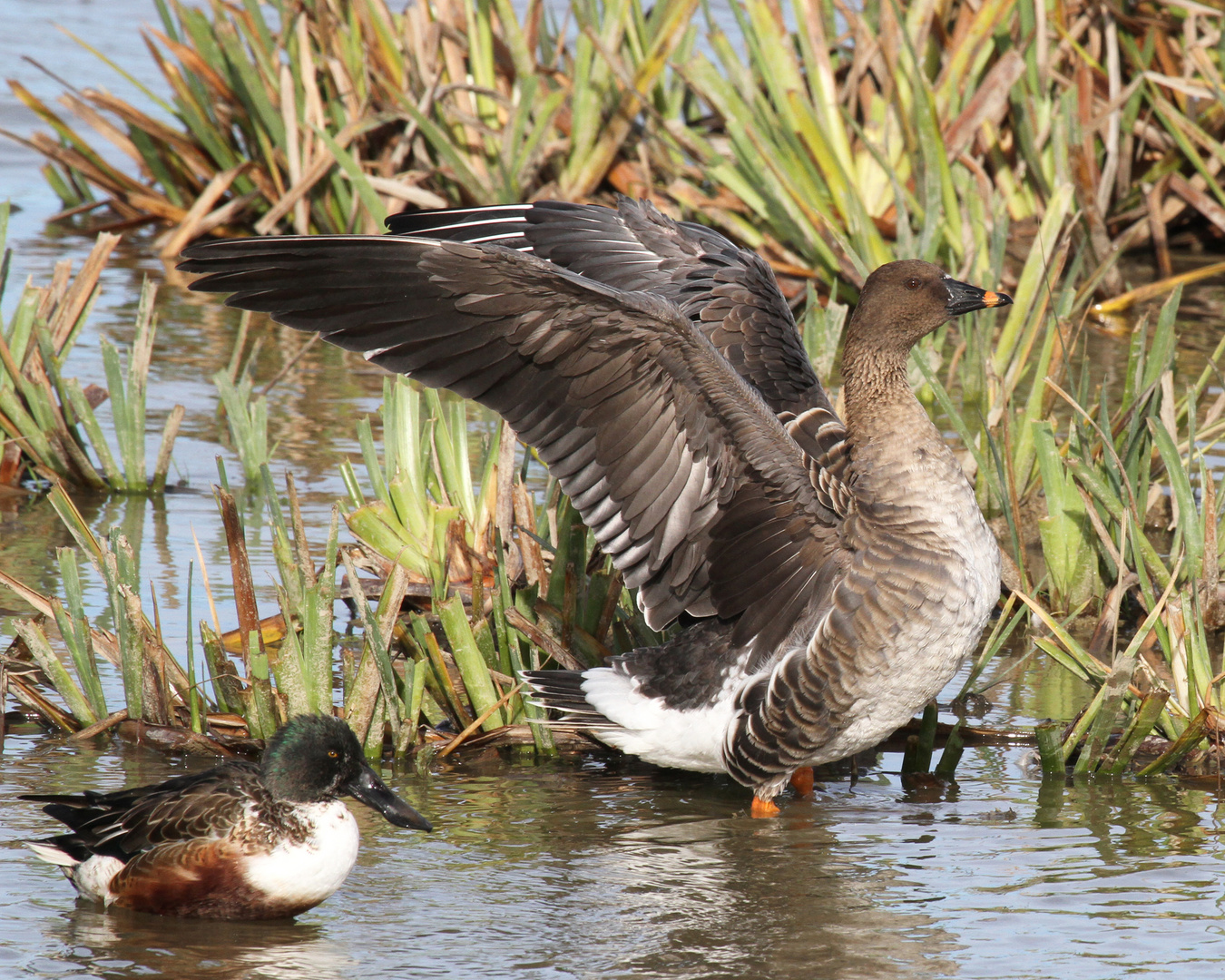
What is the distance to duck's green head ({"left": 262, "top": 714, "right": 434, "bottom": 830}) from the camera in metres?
4.12

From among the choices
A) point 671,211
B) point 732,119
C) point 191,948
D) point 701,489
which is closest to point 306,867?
point 191,948

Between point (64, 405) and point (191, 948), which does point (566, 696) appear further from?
point (64, 405)

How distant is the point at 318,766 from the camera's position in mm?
4129

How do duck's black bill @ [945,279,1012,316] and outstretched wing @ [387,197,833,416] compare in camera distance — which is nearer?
duck's black bill @ [945,279,1012,316]

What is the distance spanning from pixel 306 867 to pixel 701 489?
169 cm

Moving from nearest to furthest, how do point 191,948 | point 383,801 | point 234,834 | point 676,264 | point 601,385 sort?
point 191,948 → point 234,834 → point 383,801 → point 601,385 → point 676,264

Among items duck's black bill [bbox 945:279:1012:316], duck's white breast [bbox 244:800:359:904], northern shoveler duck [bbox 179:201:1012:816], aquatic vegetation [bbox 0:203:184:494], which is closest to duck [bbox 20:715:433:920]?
duck's white breast [bbox 244:800:359:904]

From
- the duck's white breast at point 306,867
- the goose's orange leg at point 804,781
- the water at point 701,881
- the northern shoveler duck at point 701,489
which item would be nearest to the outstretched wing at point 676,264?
the northern shoveler duck at point 701,489

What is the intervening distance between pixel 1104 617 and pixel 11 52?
14.2 meters

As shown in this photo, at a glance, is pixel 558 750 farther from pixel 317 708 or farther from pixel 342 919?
pixel 342 919

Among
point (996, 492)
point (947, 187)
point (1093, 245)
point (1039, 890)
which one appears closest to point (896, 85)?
point (947, 187)

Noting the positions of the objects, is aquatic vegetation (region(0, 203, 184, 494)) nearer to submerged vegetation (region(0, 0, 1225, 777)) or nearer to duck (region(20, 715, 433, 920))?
submerged vegetation (region(0, 0, 1225, 777))

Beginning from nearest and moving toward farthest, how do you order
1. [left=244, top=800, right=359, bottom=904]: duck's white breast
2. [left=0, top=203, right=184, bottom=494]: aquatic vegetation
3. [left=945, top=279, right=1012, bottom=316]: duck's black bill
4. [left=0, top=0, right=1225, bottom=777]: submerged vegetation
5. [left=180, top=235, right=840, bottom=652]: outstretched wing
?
[left=244, top=800, right=359, bottom=904]: duck's white breast < [left=180, top=235, right=840, bottom=652]: outstretched wing < [left=0, top=0, right=1225, bottom=777]: submerged vegetation < [left=945, top=279, right=1012, bottom=316]: duck's black bill < [left=0, top=203, right=184, bottom=494]: aquatic vegetation

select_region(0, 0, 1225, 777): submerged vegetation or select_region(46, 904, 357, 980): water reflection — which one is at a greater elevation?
select_region(0, 0, 1225, 777): submerged vegetation
